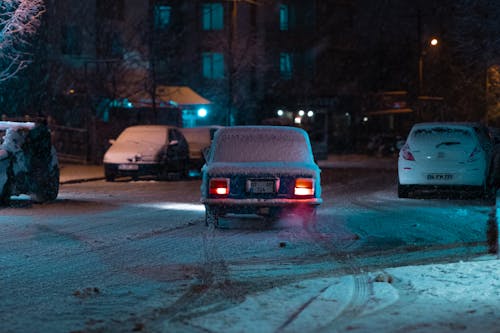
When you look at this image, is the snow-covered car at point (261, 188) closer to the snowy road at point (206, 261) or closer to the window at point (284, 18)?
the snowy road at point (206, 261)

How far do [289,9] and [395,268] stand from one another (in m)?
51.8

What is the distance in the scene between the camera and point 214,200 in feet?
42.7

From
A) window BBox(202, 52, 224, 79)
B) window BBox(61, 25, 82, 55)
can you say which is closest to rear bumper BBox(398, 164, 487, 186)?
window BBox(61, 25, 82, 55)

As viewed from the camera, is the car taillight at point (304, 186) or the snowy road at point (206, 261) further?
the car taillight at point (304, 186)

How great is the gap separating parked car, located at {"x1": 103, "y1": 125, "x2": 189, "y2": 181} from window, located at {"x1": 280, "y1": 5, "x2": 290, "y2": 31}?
33.5 metres

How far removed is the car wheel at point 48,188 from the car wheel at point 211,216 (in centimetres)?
549

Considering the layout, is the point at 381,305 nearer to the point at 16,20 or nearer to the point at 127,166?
the point at 16,20

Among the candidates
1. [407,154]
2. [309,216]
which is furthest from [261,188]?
[407,154]

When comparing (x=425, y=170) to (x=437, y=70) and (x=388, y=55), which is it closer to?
(x=437, y=70)

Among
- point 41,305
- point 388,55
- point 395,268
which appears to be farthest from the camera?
point 388,55

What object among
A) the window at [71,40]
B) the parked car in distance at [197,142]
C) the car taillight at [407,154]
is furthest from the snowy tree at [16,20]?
the window at [71,40]

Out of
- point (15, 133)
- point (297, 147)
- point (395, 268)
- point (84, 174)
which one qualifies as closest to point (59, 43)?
point (84, 174)

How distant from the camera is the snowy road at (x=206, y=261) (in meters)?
7.33

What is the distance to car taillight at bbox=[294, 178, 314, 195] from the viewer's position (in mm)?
13023
